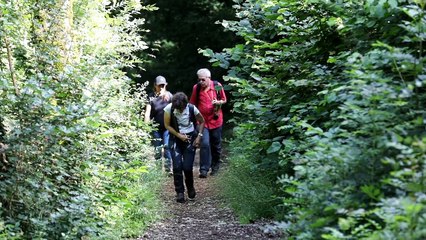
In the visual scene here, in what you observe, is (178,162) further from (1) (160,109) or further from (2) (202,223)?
(1) (160,109)

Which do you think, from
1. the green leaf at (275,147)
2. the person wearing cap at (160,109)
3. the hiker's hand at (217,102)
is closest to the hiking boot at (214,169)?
the person wearing cap at (160,109)

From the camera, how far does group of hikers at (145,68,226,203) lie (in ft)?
31.7

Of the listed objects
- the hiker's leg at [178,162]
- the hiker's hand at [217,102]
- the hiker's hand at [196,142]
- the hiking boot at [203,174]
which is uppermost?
the hiker's hand at [217,102]

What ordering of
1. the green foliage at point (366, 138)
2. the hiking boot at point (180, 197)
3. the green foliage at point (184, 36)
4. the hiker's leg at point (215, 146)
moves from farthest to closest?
the green foliage at point (184, 36) < the hiker's leg at point (215, 146) < the hiking boot at point (180, 197) < the green foliage at point (366, 138)

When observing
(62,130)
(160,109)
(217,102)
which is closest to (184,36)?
(160,109)

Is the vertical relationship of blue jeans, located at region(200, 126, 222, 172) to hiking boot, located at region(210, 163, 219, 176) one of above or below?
above

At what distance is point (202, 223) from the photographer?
8094 mm

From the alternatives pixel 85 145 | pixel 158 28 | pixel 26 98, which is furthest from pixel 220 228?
pixel 158 28

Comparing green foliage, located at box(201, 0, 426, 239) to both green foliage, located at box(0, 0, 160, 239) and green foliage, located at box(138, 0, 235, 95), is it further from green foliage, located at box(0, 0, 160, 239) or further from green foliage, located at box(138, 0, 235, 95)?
green foliage, located at box(138, 0, 235, 95)

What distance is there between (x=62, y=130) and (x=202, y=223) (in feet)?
11.2

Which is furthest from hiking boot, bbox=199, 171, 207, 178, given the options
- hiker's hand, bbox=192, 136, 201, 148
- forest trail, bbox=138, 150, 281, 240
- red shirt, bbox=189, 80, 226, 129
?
hiker's hand, bbox=192, 136, 201, 148

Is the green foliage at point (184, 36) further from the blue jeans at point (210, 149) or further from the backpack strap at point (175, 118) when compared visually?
the backpack strap at point (175, 118)

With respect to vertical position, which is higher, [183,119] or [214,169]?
[183,119]

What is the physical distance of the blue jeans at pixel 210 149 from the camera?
11.2 metres
